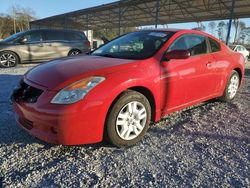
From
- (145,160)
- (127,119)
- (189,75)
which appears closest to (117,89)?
(127,119)

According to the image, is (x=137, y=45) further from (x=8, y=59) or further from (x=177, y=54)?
(x=8, y=59)

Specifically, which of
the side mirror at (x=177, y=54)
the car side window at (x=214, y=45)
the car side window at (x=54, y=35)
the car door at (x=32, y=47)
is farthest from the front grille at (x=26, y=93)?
the car side window at (x=54, y=35)

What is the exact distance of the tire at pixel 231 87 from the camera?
204 inches

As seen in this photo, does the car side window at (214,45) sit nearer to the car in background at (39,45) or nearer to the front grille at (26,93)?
the front grille at (26,93)

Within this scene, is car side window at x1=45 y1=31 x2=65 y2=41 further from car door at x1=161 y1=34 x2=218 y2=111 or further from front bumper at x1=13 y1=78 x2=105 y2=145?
front bumper at x1=13 y1=78 x2=105 y2=145

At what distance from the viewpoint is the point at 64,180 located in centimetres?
255

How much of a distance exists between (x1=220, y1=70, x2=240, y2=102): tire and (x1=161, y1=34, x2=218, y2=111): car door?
644mm

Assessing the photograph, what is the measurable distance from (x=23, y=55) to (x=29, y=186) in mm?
8858

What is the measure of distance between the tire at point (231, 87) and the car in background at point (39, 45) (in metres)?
7.58

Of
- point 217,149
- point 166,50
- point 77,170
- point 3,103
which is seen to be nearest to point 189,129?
point 217,149

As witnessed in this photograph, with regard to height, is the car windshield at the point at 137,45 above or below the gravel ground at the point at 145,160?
above

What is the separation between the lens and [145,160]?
296cm

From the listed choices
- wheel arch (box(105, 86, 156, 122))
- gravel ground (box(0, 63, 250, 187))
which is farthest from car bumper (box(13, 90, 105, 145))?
wheel arch (box(105, 86, 156, 122))

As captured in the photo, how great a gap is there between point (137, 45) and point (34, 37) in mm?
7937
